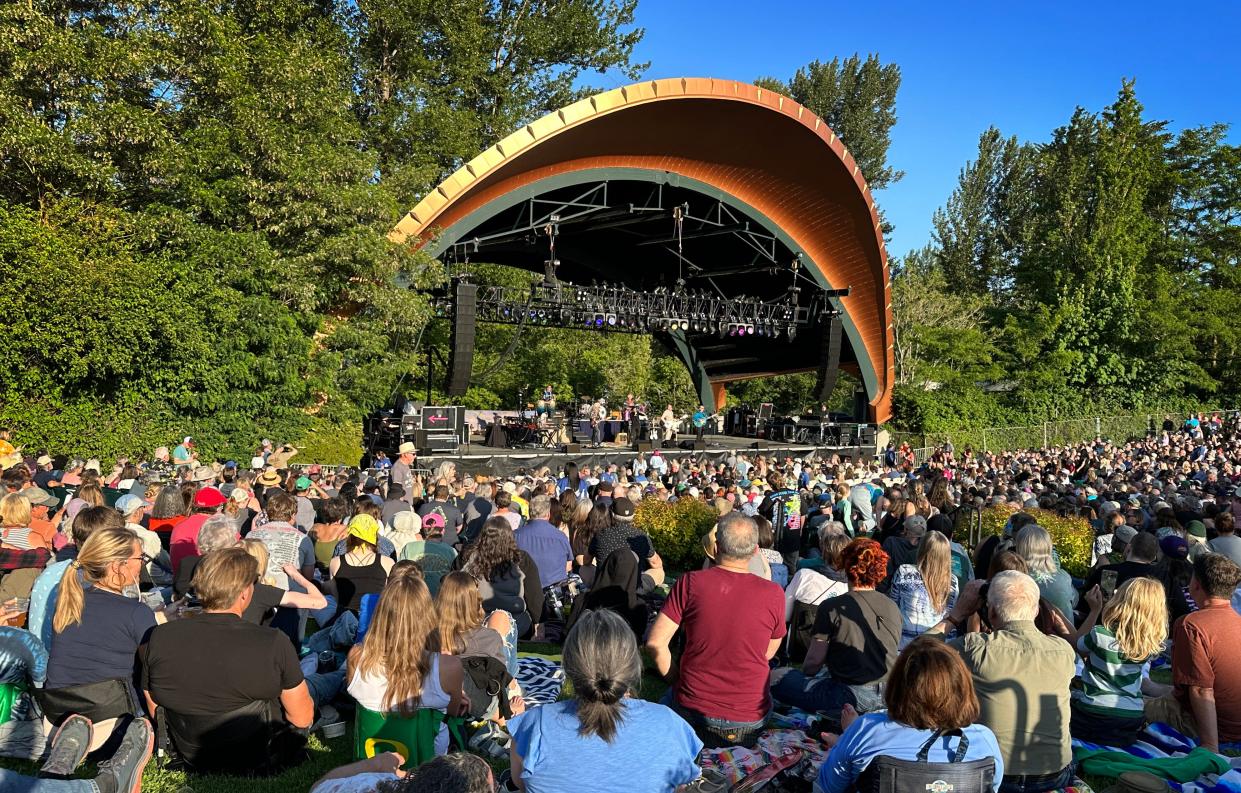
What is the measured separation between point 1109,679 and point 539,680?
3.26 m

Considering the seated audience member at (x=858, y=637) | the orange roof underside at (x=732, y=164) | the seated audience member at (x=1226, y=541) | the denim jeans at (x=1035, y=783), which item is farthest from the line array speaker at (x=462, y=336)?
the denim jeans at (x=1035, y=783)

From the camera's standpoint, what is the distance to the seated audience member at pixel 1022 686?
140 inches

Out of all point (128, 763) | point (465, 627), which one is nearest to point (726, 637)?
point (465, 627)

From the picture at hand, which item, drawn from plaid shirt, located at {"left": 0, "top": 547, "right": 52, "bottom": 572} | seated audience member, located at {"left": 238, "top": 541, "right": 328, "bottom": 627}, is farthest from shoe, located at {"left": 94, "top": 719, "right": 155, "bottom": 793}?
plaid shirt, located at {"left": 0, "top": 547, "right": 52, "bottom": 572}

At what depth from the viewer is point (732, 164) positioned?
69.6 ft

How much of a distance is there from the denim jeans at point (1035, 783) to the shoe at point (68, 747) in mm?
3885

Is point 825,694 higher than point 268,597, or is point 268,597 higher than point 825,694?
point 268,597

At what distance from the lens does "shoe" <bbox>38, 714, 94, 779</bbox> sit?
349 centimetres

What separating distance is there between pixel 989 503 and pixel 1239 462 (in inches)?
543

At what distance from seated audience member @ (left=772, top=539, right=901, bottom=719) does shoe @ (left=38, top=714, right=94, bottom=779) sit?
3.35m

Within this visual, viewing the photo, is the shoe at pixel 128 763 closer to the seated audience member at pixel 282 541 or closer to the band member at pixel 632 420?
the seated audience member at pixel 282 541

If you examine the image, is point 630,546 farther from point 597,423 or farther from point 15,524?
point 597,423

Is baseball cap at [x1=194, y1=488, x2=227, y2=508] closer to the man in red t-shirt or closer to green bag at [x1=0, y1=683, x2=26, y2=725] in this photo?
green bag at [x1=0, y1=683, x2=26, y2=725]

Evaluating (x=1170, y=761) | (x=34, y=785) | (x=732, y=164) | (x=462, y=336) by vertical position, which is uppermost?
(x=732, y=164)
